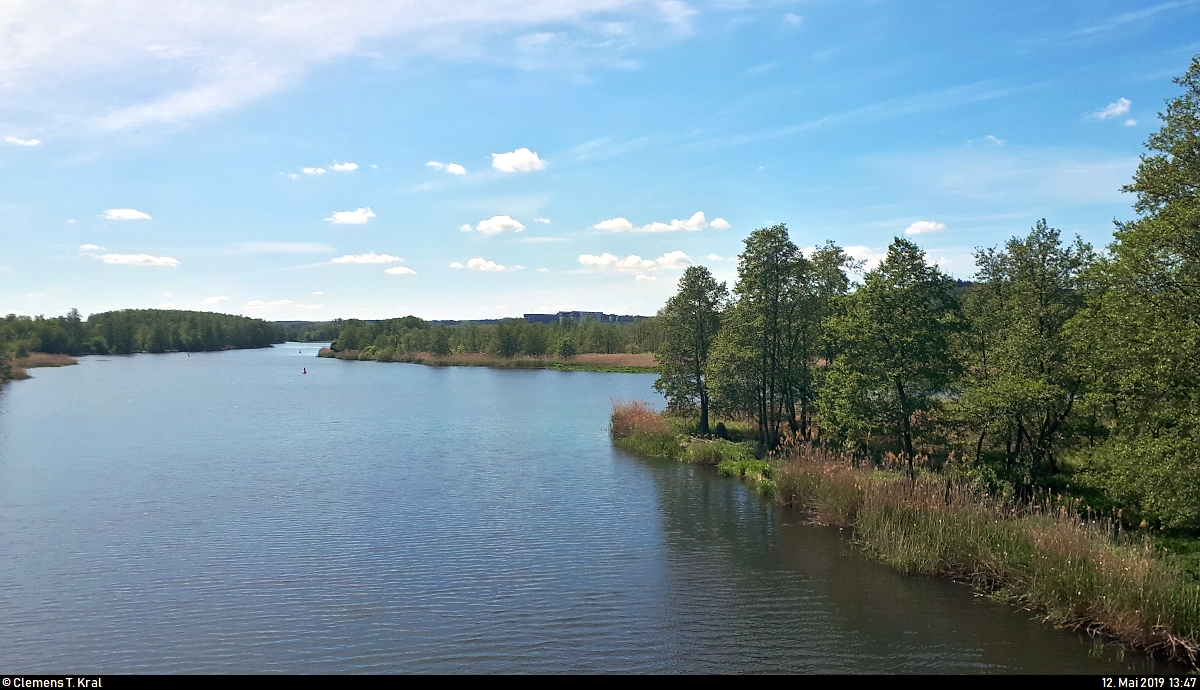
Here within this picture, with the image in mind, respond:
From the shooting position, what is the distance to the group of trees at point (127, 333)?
11962 centimetres

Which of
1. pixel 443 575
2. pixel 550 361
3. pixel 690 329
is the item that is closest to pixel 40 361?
pixel 550 361

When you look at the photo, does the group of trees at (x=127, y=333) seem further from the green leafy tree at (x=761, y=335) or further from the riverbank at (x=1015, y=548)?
the riverbank at (x=1015, y=548)

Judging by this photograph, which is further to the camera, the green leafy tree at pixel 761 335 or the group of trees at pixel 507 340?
the group of trees at pixel 507 340

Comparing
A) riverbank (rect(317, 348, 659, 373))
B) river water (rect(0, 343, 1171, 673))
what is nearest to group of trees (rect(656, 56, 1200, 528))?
river water (rect(0, 343, 1171, 673))

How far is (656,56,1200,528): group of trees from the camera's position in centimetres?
1609

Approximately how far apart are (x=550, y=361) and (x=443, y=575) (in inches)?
3823

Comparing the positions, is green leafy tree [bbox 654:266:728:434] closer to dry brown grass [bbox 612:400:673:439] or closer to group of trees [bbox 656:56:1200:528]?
group of trees [bbox 656:56:1200:528]

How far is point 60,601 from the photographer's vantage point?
47.6ft

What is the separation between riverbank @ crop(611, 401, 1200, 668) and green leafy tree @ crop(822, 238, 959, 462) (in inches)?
70.6

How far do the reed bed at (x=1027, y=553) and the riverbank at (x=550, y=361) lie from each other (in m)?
76.7

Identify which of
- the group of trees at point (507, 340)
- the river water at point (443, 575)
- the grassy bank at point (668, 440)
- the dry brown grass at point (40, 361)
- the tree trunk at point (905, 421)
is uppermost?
the group of trees at point (507, 340)

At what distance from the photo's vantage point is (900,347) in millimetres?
24547

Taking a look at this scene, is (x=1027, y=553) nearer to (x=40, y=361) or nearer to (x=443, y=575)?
(x=443, y=575)

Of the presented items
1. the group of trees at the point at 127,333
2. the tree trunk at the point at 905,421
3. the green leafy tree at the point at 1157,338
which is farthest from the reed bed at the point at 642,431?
the group of trees at the point at 127,333
